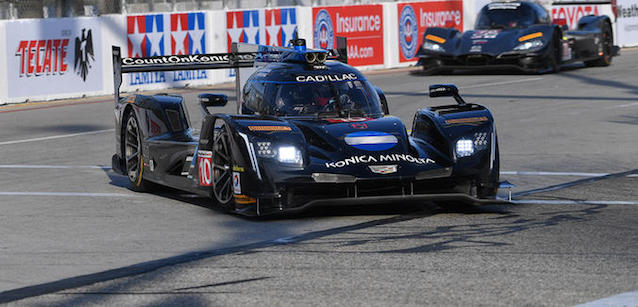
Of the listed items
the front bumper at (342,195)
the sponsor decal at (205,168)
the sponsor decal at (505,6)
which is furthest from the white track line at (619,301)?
the sponsor decal at (505,6)

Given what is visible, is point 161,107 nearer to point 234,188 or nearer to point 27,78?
point 234,188

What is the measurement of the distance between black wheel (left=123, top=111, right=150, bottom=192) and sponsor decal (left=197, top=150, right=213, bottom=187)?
141cm

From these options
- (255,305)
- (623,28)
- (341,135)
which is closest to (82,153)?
(341,135)

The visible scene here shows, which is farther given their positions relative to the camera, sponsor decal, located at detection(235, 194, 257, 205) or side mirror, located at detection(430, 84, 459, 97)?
side mirror, located at detection(430, 84, 459, 97)

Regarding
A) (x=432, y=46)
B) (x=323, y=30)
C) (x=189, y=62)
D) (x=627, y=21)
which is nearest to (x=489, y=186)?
(x=189, y=62)

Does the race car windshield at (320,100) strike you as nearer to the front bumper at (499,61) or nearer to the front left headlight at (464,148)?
the front left headlight at (464,148)

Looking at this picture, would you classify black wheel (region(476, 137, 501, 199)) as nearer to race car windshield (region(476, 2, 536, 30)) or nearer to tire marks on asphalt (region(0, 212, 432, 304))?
tire marks on asphalt (region(0, 212, 432, 304))

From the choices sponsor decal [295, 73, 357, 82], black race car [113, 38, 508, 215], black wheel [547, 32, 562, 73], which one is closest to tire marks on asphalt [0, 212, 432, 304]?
black race car [113, 38, 508, 215]

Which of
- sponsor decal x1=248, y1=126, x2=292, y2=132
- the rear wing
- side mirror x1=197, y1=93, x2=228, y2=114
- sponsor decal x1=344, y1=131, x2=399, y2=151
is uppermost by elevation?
the rear wing

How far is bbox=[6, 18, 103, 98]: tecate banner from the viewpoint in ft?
66.6

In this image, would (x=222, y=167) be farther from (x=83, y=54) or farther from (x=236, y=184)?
(x=83, y=54)

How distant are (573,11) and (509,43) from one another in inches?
445

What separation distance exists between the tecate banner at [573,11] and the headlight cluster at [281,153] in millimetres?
24550

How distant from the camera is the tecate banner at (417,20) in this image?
→ 92.6ft
